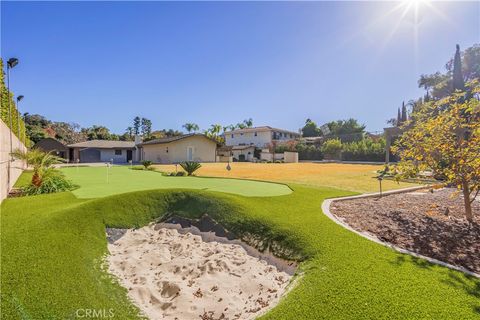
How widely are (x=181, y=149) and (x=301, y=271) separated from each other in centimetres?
3367

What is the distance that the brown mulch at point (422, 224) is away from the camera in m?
4.64

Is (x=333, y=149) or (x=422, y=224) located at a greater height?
(x=333, y=149)

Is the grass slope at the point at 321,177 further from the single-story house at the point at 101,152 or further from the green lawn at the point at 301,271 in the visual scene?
the single-story house at the point at 101,152

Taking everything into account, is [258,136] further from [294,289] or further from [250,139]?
[294,289]

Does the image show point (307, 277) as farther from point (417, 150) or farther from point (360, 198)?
point (360, 198)

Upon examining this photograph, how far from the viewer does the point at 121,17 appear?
10.1m

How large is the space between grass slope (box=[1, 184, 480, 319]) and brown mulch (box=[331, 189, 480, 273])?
2.62 ft

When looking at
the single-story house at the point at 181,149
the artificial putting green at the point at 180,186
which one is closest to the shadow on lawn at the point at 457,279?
the artificial putting green at the point at 180,186

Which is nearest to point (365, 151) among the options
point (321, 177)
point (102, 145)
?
point (321, 177)

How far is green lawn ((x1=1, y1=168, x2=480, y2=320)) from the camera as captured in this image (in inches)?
114

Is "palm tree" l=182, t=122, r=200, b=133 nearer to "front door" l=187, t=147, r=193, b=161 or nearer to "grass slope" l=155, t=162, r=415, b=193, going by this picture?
"front door" l=187, t=147, r=193, b=161

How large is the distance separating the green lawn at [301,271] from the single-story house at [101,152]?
3885cm

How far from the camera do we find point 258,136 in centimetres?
6191

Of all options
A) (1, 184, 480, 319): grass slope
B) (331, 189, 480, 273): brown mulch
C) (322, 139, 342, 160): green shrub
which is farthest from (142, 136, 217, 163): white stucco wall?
(331, 189, 480, 273): brown mulch
